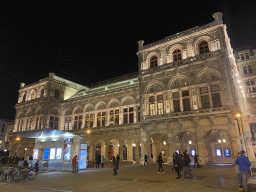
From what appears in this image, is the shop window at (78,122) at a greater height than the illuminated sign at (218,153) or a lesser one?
greater

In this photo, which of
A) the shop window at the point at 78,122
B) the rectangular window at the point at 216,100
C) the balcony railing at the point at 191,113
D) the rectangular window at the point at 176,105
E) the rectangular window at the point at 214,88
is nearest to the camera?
the balcony railing at the point at 191,113

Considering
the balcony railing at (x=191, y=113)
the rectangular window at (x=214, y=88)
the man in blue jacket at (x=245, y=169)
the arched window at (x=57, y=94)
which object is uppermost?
the arched window at (x=57, y=94)

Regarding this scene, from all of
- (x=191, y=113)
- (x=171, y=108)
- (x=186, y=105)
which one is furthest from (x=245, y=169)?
(x=171, y=108)

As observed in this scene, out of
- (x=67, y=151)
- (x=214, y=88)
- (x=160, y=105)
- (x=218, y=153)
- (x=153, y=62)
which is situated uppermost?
(x=153, y=62)

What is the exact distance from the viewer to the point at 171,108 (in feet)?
85.9

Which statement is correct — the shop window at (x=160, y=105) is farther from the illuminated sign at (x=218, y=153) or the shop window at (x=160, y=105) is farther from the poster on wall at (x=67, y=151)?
the poster on wall at (x=67, y=151)

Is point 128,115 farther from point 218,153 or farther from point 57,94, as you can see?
point 57,94

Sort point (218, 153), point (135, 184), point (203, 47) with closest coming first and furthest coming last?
point (135, 184) → point (203, 47) → point (218, 153)

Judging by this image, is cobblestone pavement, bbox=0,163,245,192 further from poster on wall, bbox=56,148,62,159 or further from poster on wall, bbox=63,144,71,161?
poster on wall, bbox=56,148,62,159

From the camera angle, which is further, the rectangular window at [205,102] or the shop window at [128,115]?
the shop window at [128,115]

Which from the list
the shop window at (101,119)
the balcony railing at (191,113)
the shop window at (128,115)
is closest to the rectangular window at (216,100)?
the balcony railing at (191,113)

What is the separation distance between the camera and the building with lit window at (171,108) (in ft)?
72.9

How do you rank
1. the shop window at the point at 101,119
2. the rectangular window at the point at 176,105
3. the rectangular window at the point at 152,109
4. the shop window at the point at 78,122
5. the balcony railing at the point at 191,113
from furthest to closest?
the shop window at the point at 78,122 < the shop window at the point at 101,119 < the rectangular window at the point at 152,109 < the rectangular window at the point at 176,105 < the balcony railing at the point at 191,113

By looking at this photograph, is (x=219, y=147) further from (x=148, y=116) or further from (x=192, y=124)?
(x=148, y=116)
